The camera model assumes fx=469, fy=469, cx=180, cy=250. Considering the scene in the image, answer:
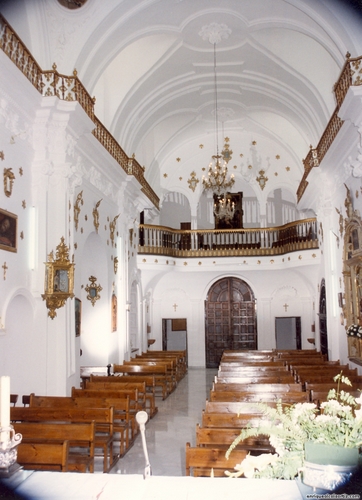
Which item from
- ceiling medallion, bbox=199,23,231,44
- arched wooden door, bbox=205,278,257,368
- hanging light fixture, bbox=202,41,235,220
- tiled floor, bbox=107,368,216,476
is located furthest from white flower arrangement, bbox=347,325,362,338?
arched wooden door, bbox=205,278,257,368

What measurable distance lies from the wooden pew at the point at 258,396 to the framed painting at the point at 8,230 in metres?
4.78

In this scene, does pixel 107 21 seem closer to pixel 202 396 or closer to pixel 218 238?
pixel 202 396

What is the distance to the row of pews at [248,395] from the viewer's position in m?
5.60

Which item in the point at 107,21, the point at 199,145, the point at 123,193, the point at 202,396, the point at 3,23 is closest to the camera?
the point at 3,23

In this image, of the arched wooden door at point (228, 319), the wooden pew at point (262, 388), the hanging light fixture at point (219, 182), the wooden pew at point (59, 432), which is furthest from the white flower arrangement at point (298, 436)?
the arched wooden door at point (228, 319)

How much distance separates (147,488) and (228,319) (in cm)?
1845

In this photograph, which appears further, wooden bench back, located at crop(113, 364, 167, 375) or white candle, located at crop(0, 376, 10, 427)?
wooden bench back, located at crop(113, 364, 167, 375)

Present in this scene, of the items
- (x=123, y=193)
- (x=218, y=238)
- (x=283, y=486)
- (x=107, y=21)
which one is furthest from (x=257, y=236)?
(x=283, y=486)

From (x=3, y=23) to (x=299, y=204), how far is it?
14.4m

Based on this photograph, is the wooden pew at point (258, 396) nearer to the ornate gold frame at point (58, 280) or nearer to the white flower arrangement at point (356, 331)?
the white flower arrangement at point (356, 331)

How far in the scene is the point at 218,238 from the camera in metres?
21.9

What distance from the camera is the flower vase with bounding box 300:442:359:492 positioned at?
2.92m

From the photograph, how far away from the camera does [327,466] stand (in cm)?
295

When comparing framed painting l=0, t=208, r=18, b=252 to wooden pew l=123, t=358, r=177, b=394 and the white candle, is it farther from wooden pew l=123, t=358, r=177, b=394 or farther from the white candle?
wooden pew l=123, t=358, r=177, b=394
